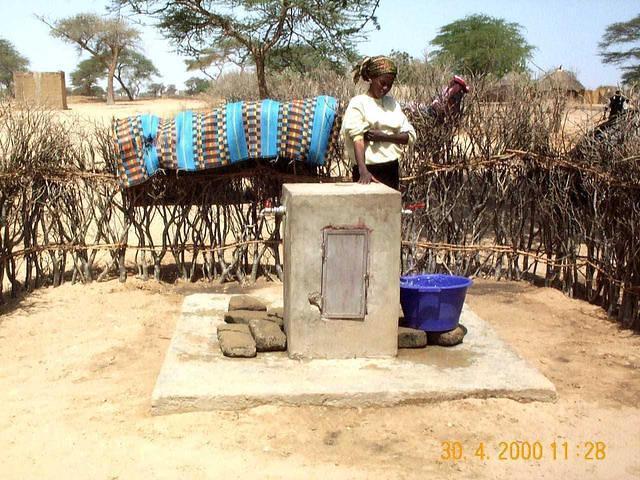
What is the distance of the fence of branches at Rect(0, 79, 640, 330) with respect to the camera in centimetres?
606

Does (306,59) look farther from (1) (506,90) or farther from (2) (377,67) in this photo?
(2) (377,67)

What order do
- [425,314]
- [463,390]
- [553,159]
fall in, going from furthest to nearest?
Result: [553,159] → [425,314] → [463,390]

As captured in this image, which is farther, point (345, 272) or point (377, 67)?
point (377, 67)

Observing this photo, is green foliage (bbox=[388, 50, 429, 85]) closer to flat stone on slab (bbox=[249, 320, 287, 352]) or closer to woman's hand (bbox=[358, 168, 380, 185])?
woman's hand (bbox=[358, 168, 380, 185])

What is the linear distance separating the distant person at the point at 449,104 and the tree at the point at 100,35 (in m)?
26.1

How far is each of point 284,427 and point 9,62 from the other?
3168 centimetres

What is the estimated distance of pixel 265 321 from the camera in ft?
15.0

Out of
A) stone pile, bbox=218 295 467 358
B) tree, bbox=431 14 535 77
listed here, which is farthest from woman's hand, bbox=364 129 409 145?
tree, bbox=431 14 535 77

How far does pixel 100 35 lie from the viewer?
31469 millimetres

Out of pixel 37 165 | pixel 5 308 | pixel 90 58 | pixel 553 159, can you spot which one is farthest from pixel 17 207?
pixel 90 58

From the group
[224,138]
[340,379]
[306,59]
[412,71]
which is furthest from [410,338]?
[306,59]

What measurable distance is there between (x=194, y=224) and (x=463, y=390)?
348 centimetres

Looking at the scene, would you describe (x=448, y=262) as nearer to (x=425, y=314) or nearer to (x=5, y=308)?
(x=425, y=314)

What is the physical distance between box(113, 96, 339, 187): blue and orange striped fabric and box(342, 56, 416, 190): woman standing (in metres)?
1.20
